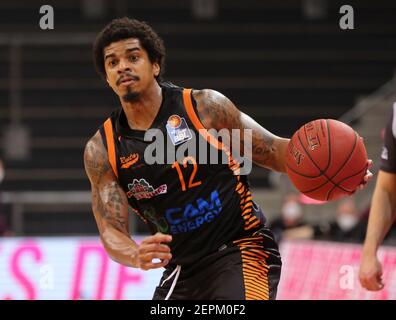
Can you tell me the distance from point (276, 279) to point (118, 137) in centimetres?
105

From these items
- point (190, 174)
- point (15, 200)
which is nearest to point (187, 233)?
point (190, 174)

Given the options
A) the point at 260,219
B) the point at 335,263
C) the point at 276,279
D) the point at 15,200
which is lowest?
the point at 15,200

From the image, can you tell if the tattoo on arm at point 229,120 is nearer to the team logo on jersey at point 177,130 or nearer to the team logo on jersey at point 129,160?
the team logo on jersey at point 177,130

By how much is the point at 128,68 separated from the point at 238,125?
612mm

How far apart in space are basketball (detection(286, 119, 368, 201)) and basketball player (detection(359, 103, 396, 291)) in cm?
22

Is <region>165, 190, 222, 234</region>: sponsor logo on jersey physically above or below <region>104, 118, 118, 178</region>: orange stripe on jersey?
below

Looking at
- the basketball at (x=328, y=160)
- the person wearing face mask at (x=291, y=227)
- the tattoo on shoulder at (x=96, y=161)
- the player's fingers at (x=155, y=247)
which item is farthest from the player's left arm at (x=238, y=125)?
the person wearing face mask at (x=291, y=227)

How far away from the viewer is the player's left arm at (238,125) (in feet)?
14.2

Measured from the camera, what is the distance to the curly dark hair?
4449 mm

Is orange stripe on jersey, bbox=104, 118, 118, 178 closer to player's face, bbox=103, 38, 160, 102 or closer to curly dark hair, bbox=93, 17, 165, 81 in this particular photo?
player's face, bbox=103, 38, 160, 102

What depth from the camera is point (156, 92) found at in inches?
178

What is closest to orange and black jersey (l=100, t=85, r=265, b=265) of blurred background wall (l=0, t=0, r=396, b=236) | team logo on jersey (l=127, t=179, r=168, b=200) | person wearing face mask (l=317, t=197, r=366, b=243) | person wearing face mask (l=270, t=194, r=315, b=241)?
team logo on jersey (l=127, t=179, r=168, b=200)

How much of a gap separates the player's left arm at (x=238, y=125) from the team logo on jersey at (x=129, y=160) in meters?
0.37

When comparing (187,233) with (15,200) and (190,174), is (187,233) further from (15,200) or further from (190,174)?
(15,200)
